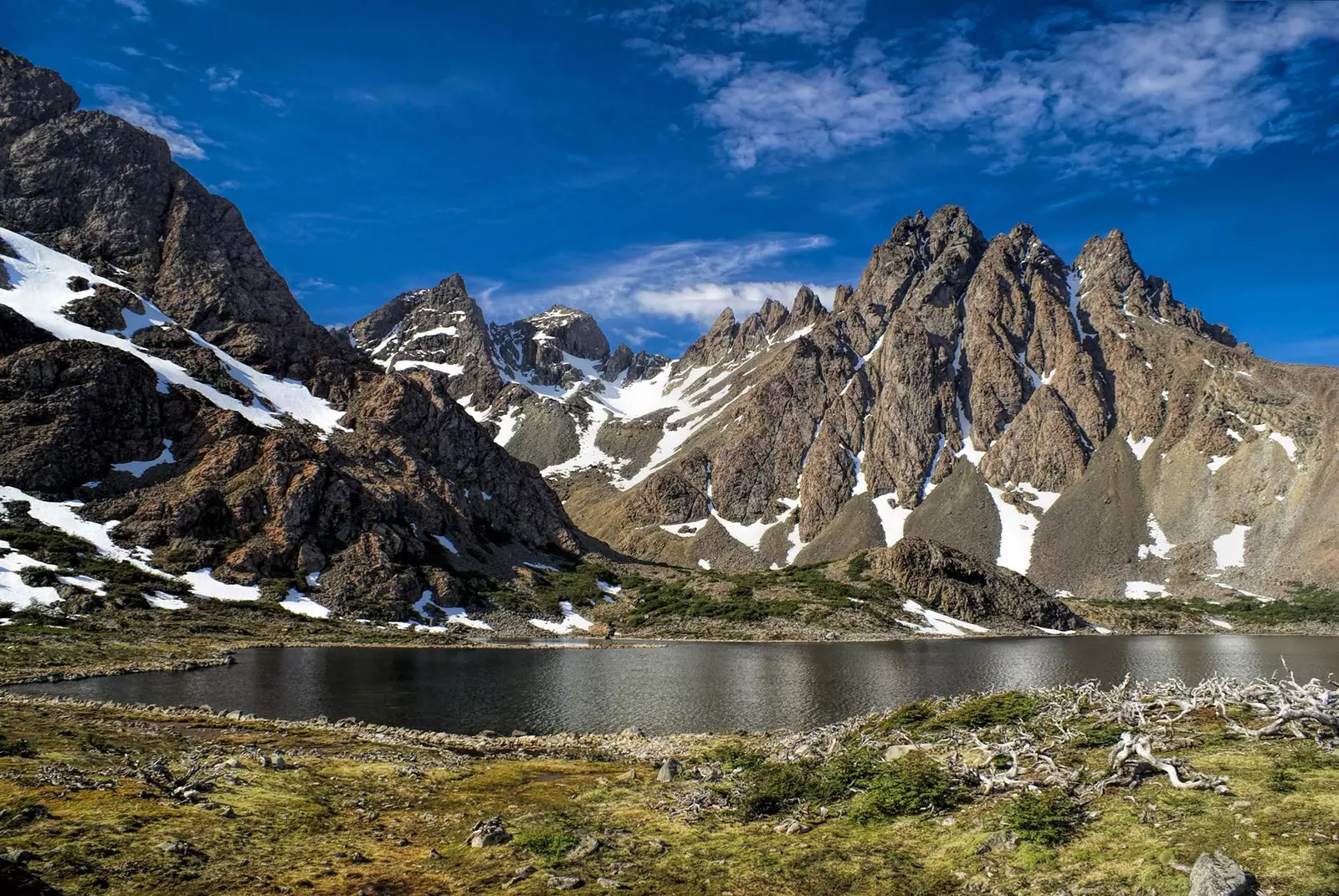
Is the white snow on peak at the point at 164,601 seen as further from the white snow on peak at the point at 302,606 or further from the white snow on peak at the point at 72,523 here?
the white snow on peak at the point at 302,606

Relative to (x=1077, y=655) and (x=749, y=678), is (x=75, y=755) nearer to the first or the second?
(x=749, y=678)

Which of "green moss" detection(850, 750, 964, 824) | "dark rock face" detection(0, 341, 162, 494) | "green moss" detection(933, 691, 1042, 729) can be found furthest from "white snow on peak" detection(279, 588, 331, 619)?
"green moss" detection(850, 750, 964, 824)

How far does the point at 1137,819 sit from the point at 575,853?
12715 millimetres

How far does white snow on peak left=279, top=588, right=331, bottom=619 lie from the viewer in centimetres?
12975

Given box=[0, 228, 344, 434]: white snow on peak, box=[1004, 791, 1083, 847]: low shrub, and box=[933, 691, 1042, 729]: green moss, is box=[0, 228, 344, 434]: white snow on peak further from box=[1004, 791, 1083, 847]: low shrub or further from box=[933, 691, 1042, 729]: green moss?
box=[1004, 791, 1083, 847]: low shrub

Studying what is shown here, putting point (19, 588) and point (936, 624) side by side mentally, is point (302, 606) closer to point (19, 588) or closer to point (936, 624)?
point (19, 588)

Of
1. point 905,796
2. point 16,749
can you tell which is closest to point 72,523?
point 16,749

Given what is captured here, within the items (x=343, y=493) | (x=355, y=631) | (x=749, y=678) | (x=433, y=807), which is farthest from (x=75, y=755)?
(x=343, y=493)

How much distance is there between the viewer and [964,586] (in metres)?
176

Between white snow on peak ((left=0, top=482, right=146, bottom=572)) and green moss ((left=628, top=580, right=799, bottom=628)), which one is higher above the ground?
white snow on peak ((left=0, top=482, right=146, bottom=572))

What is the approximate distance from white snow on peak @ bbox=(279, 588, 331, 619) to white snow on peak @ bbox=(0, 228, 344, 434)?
175 ft

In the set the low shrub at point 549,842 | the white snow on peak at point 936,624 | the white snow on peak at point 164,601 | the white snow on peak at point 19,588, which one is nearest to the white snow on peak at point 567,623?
the white snow on peak at point 164,601

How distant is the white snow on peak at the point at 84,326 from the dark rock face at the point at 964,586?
149266 millimetres

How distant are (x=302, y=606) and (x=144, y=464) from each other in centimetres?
5081
